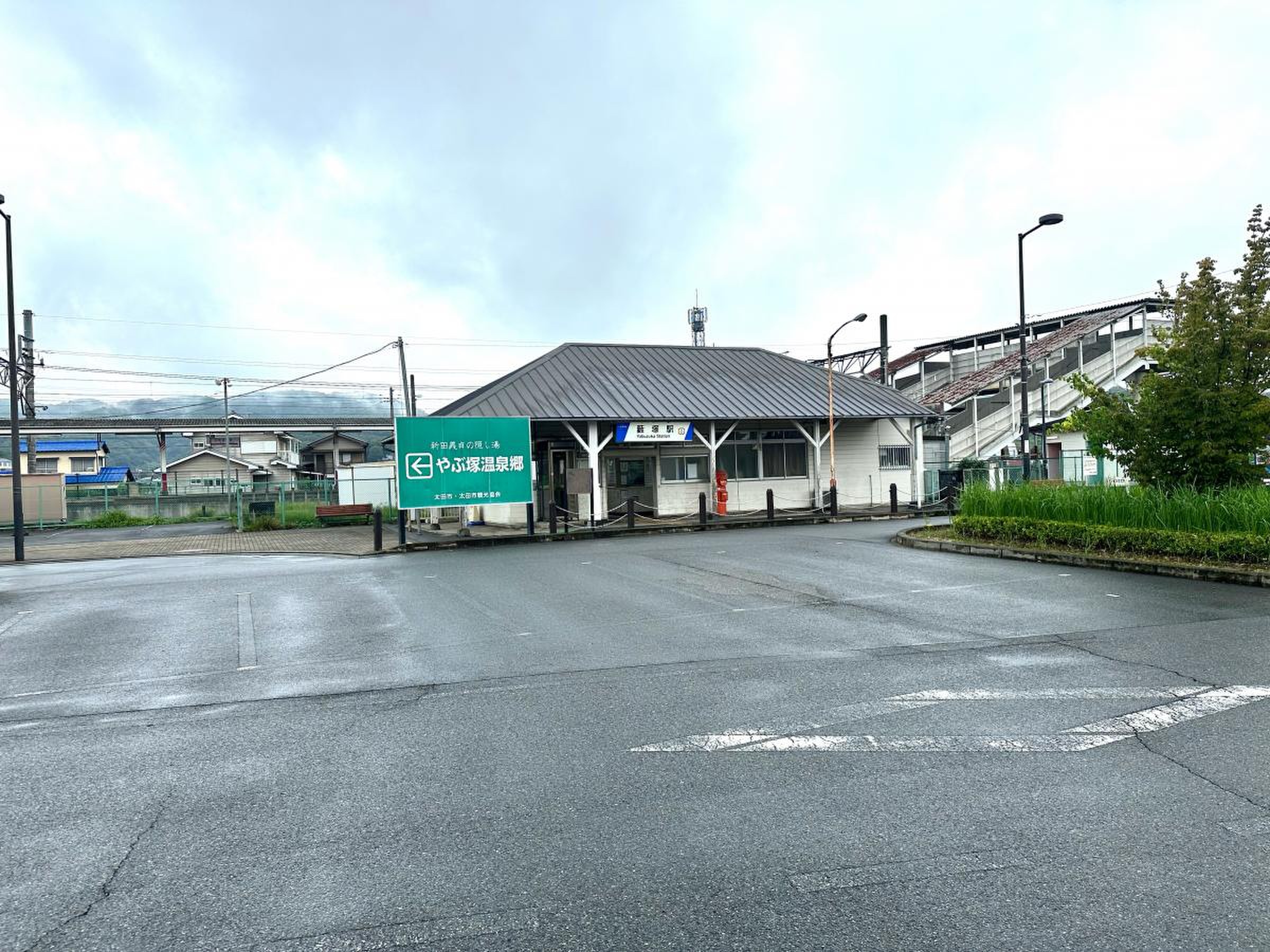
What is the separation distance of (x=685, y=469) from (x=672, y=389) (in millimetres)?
2701

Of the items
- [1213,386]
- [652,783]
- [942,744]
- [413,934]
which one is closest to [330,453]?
[1213,386]

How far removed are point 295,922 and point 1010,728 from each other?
4159 millimetres

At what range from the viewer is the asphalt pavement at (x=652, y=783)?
316 centimetres

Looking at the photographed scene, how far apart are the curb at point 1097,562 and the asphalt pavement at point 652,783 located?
180cm

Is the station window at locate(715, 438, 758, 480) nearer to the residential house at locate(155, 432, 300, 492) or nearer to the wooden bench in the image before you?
the wooden bench

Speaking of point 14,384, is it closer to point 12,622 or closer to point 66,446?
point 12,622

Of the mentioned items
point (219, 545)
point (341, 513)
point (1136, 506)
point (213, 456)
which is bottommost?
point (219, 545)

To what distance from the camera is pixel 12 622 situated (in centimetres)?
1062

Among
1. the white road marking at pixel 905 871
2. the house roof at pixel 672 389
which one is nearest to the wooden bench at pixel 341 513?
the house roof at pixel 672 389

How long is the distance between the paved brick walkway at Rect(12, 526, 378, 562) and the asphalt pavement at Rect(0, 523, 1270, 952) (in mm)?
12312

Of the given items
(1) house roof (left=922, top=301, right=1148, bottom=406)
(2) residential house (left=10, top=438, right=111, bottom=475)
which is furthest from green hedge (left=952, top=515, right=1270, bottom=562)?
(2) residential house (left=10, top=438, right=111, bottom=475)

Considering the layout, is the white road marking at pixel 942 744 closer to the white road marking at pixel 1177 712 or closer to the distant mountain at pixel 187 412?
the white road marking at pixel 1177 712

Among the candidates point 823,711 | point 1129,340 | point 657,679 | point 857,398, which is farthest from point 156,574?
point 1129,340

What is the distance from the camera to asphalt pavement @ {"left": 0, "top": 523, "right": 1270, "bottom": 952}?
3.16m
